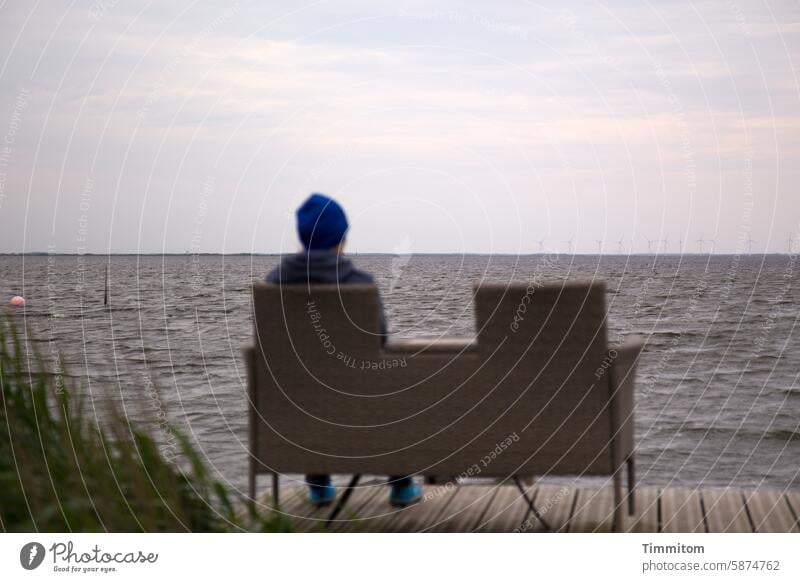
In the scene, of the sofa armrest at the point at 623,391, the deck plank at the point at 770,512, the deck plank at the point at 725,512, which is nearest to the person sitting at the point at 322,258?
the sofa armrest at the point at 623,391

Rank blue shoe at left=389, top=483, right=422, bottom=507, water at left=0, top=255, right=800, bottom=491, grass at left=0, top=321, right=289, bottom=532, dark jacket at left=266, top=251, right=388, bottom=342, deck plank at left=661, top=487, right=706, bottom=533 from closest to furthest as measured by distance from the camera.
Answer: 1. grass at left=0, top=321, right=289, bottom=532
2. dark jacket at left=266, top=251, right=388, bottom=342
3. deck plank at left=661, top=487, right=706, bottom=533
4. blue shoe at left=389, top=483, right=422, bottom=507
5. water at left=0, top=255, right=800, bottom=491

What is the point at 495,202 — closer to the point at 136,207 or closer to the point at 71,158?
the point at 136,207

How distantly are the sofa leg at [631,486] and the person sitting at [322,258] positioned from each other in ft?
2.83

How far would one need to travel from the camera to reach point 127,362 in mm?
16469

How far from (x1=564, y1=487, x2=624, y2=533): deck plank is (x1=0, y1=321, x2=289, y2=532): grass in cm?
122

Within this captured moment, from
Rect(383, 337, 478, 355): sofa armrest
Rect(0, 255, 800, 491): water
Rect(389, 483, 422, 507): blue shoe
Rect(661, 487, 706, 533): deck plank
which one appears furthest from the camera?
Rect(0, 255, 800, 491): water

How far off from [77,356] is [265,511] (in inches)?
543

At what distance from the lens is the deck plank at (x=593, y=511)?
3773 millimetres

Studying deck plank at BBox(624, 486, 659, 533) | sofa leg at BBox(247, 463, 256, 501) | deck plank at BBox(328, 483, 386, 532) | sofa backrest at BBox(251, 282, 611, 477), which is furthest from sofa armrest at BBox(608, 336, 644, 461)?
sofa leg at BBox(247, 463, 256, 501)

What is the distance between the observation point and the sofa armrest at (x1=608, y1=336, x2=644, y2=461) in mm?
3451

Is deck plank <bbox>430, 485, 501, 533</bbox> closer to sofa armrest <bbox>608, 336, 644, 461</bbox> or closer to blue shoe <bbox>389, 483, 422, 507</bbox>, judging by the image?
blue shoe <bbox>389, 483, 422, 507</bbox>

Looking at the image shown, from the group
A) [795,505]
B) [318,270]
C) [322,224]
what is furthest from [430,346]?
[795,505]

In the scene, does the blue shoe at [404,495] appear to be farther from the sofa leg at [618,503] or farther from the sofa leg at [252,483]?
the sofa leg at [618,503]
